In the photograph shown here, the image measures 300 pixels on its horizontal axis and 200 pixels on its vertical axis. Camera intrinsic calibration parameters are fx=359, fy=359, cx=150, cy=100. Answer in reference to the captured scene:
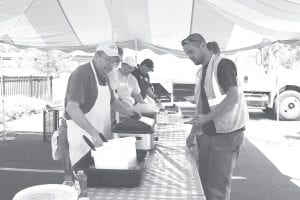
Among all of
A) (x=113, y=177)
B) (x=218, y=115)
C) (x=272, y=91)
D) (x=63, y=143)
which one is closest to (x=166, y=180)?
(x=113, y=177)

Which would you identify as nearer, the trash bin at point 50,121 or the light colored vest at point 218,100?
the light colored vest at point 218,100

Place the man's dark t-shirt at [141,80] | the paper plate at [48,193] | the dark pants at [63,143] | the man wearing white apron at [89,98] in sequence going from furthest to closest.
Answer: the man's dark t-shirt at [141,80] < the dark pants at [63,143] < the man wearing white apron at [89,98] < the paper plate at [48,193]

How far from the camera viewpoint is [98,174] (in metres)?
1.99

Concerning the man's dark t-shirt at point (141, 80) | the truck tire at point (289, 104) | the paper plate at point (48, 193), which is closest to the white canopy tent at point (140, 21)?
the man's dark t-shirt at point (141, 80)

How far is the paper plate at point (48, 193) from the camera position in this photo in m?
1.39

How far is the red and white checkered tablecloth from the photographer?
1.94 meters

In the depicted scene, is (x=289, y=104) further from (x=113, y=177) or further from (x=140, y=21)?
(x=113, y=177)

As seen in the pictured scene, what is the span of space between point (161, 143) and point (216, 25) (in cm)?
314

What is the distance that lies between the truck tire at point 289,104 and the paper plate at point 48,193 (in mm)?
11279

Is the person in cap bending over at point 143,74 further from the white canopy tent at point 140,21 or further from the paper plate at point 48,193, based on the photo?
the paper plate at point 48,193

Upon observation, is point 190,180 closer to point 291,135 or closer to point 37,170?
point 37,170

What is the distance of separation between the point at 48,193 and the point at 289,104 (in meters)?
11.5

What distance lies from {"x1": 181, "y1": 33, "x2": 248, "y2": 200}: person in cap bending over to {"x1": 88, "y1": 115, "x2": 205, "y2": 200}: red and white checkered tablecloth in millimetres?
260

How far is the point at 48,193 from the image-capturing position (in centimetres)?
146
